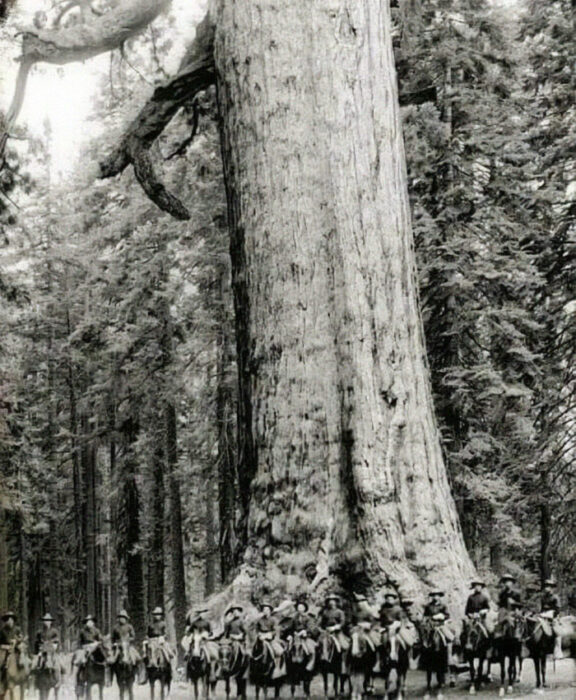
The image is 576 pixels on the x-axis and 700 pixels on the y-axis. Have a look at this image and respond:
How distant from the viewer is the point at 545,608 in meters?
5.20

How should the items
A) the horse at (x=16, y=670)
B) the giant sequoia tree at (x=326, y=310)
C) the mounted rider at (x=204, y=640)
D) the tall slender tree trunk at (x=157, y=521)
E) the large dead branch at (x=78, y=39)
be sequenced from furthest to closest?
the tall slender tree trunk at (x=157, y=521)
the large dead branch at (x=78, y=39)
the giant sequoia tree at (x=326, y=310)
the mounted rider at (x=204, y=640)
the horse at (x=16, y=670)

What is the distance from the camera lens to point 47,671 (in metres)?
4.90

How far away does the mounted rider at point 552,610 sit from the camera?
16.6ft

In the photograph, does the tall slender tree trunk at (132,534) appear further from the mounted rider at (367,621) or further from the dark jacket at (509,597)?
the dark jacket at (509,597)

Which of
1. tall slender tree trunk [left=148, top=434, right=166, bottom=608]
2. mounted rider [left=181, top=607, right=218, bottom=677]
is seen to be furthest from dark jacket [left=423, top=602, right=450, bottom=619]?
tall slender tree trunk [left=148, top=434, right=166, bottom=608]

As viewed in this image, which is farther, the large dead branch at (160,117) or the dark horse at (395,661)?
the large dead branch at (160,117)

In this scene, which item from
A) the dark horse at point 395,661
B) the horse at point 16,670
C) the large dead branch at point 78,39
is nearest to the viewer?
the horse at point 16,670

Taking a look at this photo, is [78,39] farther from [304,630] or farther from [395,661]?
[395,661]

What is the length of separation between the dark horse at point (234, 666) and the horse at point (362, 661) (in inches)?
21.1

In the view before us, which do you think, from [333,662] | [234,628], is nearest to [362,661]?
[333,662]

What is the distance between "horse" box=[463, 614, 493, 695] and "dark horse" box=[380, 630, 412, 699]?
338mm

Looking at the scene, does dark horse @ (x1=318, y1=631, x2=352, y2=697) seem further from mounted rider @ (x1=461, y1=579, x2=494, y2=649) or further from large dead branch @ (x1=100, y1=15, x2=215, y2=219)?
large dead branch @ (x1=100, y1=15, x2=215, y2=219)

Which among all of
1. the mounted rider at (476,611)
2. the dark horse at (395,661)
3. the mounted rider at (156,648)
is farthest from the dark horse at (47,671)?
the mounted rider at (476,611)

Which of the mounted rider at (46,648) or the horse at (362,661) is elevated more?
the mounted rider at (46,648)
